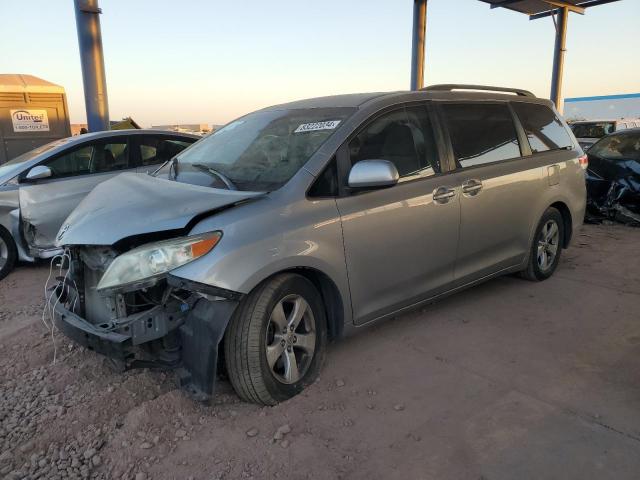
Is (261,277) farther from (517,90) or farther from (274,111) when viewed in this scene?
(517,90)

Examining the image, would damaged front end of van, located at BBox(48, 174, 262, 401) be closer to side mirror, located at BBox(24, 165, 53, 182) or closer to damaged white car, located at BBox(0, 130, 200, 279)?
damaged white car, located at BBox(0, 130, 200, 279)

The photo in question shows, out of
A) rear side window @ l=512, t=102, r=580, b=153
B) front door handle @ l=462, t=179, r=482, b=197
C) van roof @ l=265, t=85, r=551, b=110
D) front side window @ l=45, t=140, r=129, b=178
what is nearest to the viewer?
van roof @ l=265, t=85, r=551, b=110

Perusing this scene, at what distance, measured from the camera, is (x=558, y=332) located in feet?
12.3

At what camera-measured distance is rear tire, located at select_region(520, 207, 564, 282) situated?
468 centimetres

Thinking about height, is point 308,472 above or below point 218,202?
below

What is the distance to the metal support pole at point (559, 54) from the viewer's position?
15.9 metres

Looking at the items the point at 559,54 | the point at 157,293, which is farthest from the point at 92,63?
the point at 559,54

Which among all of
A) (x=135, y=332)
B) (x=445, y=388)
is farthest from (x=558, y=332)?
(x=135, y=332)

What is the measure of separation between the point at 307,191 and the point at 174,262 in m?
0.87

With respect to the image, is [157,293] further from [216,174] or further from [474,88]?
[474,88]

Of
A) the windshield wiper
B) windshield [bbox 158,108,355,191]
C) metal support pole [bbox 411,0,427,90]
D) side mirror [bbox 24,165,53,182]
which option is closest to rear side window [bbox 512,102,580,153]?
windshield [bbox 158,108,355,191]

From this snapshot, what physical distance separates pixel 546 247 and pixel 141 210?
386 centimetres

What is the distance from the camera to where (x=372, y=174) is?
295cm

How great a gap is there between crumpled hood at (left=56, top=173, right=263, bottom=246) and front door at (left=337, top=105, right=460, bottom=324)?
0.75m
